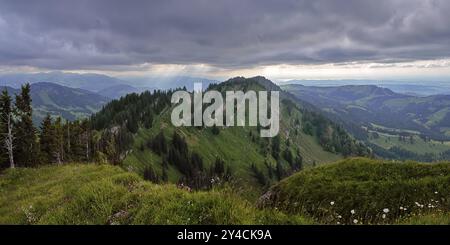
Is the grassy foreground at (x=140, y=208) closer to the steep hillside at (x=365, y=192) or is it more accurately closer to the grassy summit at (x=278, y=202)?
the grassy summit at (x=278, y=202)

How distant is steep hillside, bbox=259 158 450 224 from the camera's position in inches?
470

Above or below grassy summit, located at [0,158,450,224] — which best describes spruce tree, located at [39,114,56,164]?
below

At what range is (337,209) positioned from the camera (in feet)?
42.9

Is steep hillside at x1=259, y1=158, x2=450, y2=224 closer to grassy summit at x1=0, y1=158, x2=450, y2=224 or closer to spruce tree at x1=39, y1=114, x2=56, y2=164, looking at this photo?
grassy summit at x1=0, y1=158, x2=450, y2=224

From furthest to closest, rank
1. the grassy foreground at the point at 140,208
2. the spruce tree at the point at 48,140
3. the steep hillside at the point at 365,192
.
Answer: the spruce tree at the point at 48,140 < the steep hillside at the point at 365,192 < the grassy foreground at the point at 140,208

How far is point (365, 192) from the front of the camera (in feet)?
45.9

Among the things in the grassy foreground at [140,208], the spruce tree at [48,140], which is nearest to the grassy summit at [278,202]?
the grassy foreground at [140,208]

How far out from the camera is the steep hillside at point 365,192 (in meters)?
11.9

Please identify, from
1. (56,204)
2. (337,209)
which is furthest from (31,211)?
(337,209)

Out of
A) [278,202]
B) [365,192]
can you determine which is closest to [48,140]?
[278,202]

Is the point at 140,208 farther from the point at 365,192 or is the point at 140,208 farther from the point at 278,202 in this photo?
the point at 365,192

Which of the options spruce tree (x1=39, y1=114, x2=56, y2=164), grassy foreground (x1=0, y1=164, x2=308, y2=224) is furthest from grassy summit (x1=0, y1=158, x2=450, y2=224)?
spruce tree (x1=39, y1=114, x2=56, y2=164)

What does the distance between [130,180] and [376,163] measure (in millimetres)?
11978
